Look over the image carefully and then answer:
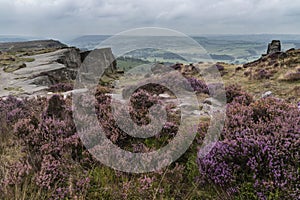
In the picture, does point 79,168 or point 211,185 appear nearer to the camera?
point 211,185

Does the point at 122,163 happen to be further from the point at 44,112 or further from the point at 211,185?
the point at 44,112

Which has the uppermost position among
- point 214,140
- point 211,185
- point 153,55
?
point 153,55

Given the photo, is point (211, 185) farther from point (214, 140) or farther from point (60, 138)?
point (60, 138)

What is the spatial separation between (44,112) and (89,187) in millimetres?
3051

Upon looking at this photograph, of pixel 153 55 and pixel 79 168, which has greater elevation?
pixel 153 55

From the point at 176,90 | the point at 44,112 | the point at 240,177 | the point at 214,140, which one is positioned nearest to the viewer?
the point at 240,177

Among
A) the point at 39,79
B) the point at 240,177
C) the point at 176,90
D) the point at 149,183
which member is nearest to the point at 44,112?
the point at 149,183

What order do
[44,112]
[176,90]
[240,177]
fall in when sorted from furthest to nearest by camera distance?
[176,90] → [44,112] → [240,177]

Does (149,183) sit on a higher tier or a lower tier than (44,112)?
lower

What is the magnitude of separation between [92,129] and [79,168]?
99 cm

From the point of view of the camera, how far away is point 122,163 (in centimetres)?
420

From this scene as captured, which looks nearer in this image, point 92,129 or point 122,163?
point 122,163

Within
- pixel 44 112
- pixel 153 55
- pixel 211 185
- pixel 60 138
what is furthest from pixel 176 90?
pixel 211 185

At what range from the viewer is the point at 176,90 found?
10.7 metres
